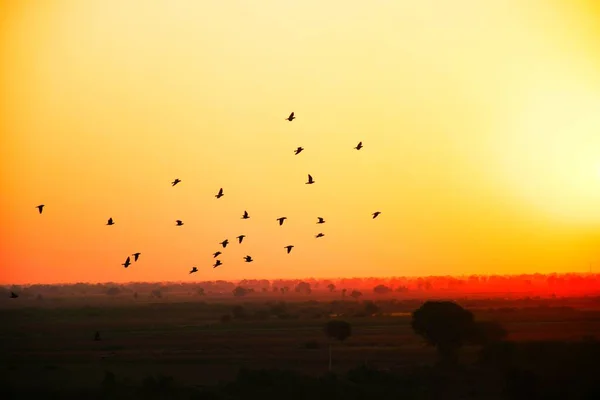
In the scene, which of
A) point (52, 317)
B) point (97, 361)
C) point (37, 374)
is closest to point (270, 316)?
point (52, 317)

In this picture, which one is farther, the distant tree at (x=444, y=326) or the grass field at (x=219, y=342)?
the distant tree at (x=444, y=326)

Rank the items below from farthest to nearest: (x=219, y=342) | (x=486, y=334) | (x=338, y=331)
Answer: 1. (x=219, y=342)
2. (x=338, y=331)
3. (x=486, y=334)

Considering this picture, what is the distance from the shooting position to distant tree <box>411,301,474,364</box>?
111625 millimetres

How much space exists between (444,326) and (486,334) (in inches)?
320

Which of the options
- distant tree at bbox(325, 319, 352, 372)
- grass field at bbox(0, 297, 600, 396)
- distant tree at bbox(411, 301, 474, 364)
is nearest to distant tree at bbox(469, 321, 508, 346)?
distant tree at bbox(411, 301, 474, 364)

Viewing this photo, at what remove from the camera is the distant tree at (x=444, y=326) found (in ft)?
366

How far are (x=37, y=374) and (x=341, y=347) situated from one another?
38.6m

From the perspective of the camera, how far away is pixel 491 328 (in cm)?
12681

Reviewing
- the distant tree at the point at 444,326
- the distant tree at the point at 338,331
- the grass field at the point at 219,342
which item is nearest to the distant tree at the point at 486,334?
the distant tree at the point at 444,326

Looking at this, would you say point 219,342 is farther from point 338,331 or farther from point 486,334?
point 486,334

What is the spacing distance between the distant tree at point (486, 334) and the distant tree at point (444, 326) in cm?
79

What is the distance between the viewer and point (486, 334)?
120312 mm

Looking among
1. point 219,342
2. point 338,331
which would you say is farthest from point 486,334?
point 219,342

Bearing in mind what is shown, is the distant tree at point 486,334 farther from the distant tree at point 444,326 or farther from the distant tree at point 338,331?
the distant tree at point 338,331
